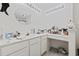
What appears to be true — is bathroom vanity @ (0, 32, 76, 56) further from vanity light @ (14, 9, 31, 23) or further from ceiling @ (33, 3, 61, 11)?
ceiling @ (33, 3, 61, 11)

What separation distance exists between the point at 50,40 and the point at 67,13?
58 cm

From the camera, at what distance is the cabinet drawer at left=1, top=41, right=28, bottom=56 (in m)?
1.40

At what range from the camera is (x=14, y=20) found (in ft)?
6.18

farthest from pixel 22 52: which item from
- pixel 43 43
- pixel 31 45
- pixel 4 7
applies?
pixel 4 7

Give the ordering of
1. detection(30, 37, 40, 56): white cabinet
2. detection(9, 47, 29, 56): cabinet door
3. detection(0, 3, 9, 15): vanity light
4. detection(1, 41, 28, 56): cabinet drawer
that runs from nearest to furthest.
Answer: detection(1, 41, 28, 56): cabinet drawer, detection(9, 47, 29, 56): cabinet door, detection(0, 3, 9, 15): vanity light, detection(30, 37, 40, 56): white cabinet

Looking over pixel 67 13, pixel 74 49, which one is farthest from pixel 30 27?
pixel 74 49

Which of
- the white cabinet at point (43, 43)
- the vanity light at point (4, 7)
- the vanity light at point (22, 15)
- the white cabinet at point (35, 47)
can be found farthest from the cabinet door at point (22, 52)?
the vanity light at point (4, 7)

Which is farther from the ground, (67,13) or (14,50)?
(67,13)

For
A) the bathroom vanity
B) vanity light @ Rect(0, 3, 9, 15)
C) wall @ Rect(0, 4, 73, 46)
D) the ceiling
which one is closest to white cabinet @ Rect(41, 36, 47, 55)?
the bathroom vanity

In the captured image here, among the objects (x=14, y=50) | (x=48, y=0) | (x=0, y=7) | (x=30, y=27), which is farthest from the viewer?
(x=30, y=27)

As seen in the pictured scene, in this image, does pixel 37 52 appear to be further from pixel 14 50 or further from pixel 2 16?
pixel 2 16

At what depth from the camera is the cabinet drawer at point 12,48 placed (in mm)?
1402

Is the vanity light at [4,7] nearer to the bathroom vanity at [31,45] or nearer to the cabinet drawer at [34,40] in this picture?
the bathroom vanity at [31,45]

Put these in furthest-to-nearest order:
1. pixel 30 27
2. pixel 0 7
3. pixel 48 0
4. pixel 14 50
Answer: pixel 30 27
pixel 48 0
pixel 0 7
pixel 14 50
